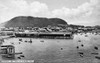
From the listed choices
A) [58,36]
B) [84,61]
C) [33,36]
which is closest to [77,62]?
[84,61]

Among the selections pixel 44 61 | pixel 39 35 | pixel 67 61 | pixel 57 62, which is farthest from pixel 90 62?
pixel 39 35

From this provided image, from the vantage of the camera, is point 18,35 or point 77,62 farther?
point 18,35

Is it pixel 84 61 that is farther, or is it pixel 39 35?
pixel 39 35

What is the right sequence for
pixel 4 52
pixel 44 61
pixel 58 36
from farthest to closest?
pixel 58 36
pixel 4 52
pixel 44 61

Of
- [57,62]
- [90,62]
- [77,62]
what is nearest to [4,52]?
[57,62]

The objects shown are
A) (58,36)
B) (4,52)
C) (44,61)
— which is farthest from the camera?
(58,36)

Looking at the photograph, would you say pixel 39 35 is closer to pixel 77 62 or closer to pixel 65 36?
pixel 65 36

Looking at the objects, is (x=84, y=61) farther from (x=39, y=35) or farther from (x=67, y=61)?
(x=39, y=35)

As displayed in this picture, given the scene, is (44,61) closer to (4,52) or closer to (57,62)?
(57,62)
